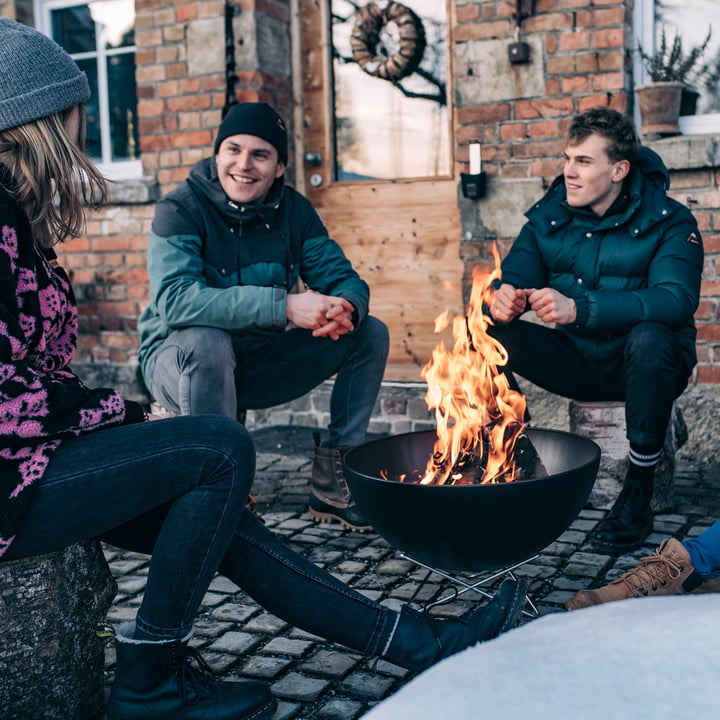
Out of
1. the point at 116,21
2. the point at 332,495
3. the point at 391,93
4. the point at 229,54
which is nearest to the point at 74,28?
the point at 116,21

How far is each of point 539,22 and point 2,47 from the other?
3.43 metres

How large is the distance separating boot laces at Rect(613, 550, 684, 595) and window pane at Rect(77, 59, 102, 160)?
4907 millimetres

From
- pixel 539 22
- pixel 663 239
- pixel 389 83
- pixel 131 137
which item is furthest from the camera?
pixel 131 137

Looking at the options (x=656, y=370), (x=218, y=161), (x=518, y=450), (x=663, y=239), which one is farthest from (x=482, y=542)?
(x=218, y=161)

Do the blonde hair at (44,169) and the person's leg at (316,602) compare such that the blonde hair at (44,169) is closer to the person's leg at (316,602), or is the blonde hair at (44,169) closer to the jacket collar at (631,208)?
the person's leg at (316,602)

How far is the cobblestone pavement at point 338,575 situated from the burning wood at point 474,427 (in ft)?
1.61

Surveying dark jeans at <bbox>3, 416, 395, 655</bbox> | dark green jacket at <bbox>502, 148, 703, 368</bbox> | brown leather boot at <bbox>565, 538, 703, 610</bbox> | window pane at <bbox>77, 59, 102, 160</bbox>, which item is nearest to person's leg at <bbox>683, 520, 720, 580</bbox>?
brown leather boot at <bbox>565, 538, 703, 610</bbox>

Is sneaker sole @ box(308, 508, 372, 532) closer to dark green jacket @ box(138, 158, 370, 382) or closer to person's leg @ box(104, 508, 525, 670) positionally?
dark green jacket @ box(138, 158, 370, 382)

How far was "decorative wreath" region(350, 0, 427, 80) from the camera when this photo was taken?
17.4 ft

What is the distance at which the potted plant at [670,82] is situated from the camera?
4.54 meters

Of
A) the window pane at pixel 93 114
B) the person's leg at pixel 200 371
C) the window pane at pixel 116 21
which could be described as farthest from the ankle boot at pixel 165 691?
the window pane at pixel 116 21

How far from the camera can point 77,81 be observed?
2072 millimetres

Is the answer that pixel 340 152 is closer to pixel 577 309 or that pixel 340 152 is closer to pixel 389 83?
pixel 389 83

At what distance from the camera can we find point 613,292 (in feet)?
11.6
